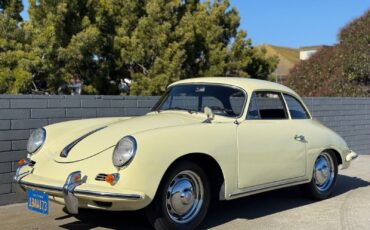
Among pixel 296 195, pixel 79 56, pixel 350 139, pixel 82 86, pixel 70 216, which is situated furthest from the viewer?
pixel 82 86

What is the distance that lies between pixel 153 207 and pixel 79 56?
961 centimetres

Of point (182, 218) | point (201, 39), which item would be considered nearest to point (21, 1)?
point (201, 39)

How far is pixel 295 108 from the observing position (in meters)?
6.54

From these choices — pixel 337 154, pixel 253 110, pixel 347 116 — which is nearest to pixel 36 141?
pixel 253 110

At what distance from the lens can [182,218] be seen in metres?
4.91

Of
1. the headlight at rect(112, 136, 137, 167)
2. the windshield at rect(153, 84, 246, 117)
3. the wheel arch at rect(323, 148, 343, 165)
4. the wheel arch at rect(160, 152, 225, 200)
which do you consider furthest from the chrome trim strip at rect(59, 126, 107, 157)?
the wheel arch at rect(323, 148, 343, 165)

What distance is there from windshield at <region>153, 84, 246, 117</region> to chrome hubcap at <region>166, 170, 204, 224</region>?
91cm

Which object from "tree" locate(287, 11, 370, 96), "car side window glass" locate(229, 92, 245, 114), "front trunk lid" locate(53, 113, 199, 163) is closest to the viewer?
"front trunk lid" locate(53, 113, 199, 163)

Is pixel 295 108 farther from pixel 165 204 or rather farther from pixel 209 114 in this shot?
pixel 165 204

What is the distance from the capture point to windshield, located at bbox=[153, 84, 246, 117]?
18.5 ft

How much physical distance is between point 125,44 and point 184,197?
10.8 metres

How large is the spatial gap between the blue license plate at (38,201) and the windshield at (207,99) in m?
1.87

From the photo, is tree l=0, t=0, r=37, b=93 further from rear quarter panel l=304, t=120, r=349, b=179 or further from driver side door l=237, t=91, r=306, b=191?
rear quarter panel l=304, t=120, r=349, b=179

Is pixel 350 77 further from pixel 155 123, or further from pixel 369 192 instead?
pixel 155 123
